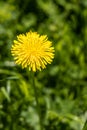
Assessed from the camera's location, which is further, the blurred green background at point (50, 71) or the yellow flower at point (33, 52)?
the blurred green background at point (50, 71)

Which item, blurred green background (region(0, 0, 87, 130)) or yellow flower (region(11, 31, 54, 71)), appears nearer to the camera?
yellow flower (region(11, 31, 54, 71))

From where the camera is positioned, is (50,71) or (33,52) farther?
(50,71)

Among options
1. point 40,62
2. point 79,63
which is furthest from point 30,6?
point 40,62

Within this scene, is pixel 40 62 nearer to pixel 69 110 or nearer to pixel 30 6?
pixel 69 110
